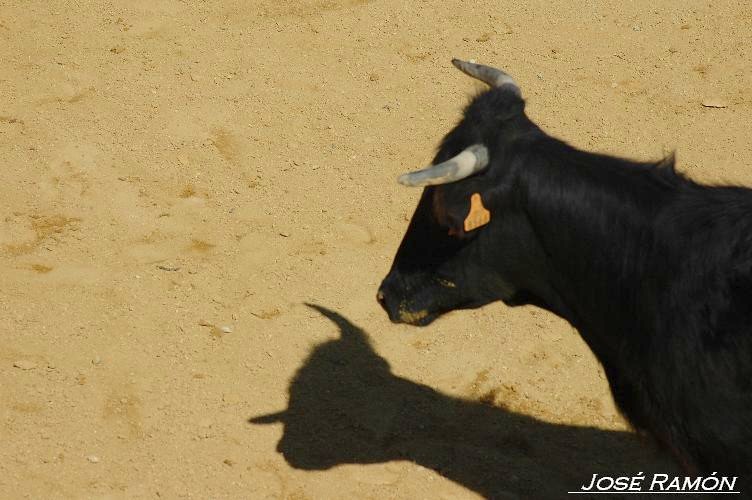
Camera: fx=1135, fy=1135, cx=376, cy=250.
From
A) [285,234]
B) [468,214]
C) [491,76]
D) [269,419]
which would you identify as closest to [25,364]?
[269,419]

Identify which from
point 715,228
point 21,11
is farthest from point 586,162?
point 21,11

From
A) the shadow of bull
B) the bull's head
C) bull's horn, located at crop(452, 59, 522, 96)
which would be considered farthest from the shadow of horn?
bull's horn, located at crop(452, 59, 522, 96)

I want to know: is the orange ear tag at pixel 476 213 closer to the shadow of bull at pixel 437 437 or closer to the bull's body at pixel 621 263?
the bull's body at pixel 621 263

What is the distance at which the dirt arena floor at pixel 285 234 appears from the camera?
8.56 metres

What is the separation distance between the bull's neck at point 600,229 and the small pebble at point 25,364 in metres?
4.35

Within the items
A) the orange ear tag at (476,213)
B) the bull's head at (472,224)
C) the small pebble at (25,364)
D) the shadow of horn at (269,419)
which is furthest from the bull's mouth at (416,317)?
the small pebble at (25,364)

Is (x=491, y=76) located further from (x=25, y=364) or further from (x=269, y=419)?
(x=25, y=364)

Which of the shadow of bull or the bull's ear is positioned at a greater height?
the bull's ear

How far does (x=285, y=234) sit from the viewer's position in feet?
34.9

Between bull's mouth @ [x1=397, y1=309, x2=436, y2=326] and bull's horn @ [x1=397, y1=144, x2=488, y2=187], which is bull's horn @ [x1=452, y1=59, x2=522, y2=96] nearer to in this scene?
bull's horn @ [x1=397, y1=144, x2=488, y2=187]

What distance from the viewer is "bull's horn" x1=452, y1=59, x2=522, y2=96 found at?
7.64 metres

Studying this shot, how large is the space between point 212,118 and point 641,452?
18.9ft

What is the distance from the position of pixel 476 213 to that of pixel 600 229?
755 millimetres

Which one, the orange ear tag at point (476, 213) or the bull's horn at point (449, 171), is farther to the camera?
the orange ear tag at point (476, 213)
